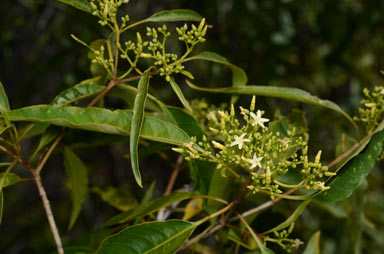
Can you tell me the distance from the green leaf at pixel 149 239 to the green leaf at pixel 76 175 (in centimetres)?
37

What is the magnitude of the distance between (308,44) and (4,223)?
2983 mm

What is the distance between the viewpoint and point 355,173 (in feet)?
2.94

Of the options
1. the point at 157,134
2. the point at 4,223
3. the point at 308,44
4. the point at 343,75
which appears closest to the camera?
the point at 157,134

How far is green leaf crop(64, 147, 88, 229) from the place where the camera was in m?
1.17

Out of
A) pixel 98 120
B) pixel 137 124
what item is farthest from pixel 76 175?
pixel 137 124

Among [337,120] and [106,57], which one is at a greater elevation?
[106,57]

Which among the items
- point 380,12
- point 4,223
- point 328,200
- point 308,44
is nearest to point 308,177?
point 328,200

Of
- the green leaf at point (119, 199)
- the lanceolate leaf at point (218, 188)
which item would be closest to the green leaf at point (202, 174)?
the lanceolate leaf at point (218, 188)

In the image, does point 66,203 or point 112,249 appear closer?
point 112,249

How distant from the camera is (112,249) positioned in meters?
0.83

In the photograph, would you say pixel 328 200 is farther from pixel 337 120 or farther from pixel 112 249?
pixel 337 120

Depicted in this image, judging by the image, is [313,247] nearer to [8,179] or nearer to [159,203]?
[159,203]

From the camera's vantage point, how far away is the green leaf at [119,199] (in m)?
1.40

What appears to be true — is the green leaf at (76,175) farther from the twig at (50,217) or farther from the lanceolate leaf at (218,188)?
the lanceolate leaf at (218,188)
